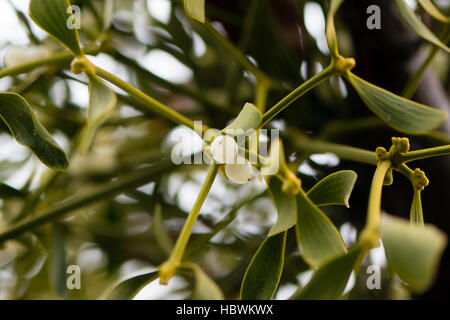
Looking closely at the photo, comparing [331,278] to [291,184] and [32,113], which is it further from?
[32,113]

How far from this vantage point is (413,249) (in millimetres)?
121

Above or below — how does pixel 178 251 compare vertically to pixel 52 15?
below

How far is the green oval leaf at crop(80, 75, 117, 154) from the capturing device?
17 cm

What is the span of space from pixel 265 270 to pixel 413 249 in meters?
0.08

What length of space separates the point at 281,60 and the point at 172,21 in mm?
155

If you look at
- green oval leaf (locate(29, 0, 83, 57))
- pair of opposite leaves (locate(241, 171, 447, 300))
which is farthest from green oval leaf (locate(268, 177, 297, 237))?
green oval leaf (locate(29, 0, 83, 57))

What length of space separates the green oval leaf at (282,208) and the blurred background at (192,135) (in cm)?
14

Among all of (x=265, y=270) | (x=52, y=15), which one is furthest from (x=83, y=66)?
(x=265, y=270)

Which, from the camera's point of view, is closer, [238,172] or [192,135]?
[238,172]

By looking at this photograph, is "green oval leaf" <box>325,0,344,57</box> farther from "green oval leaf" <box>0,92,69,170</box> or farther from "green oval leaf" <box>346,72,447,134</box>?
"green oval leaf" <box>0,92,69,170</box>

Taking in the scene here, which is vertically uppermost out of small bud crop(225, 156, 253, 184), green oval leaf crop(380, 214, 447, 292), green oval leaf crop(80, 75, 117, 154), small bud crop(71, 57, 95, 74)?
small bud crop(71, 57, 95, 74)

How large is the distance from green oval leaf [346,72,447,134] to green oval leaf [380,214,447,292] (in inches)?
2.2

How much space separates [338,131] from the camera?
43 cm
